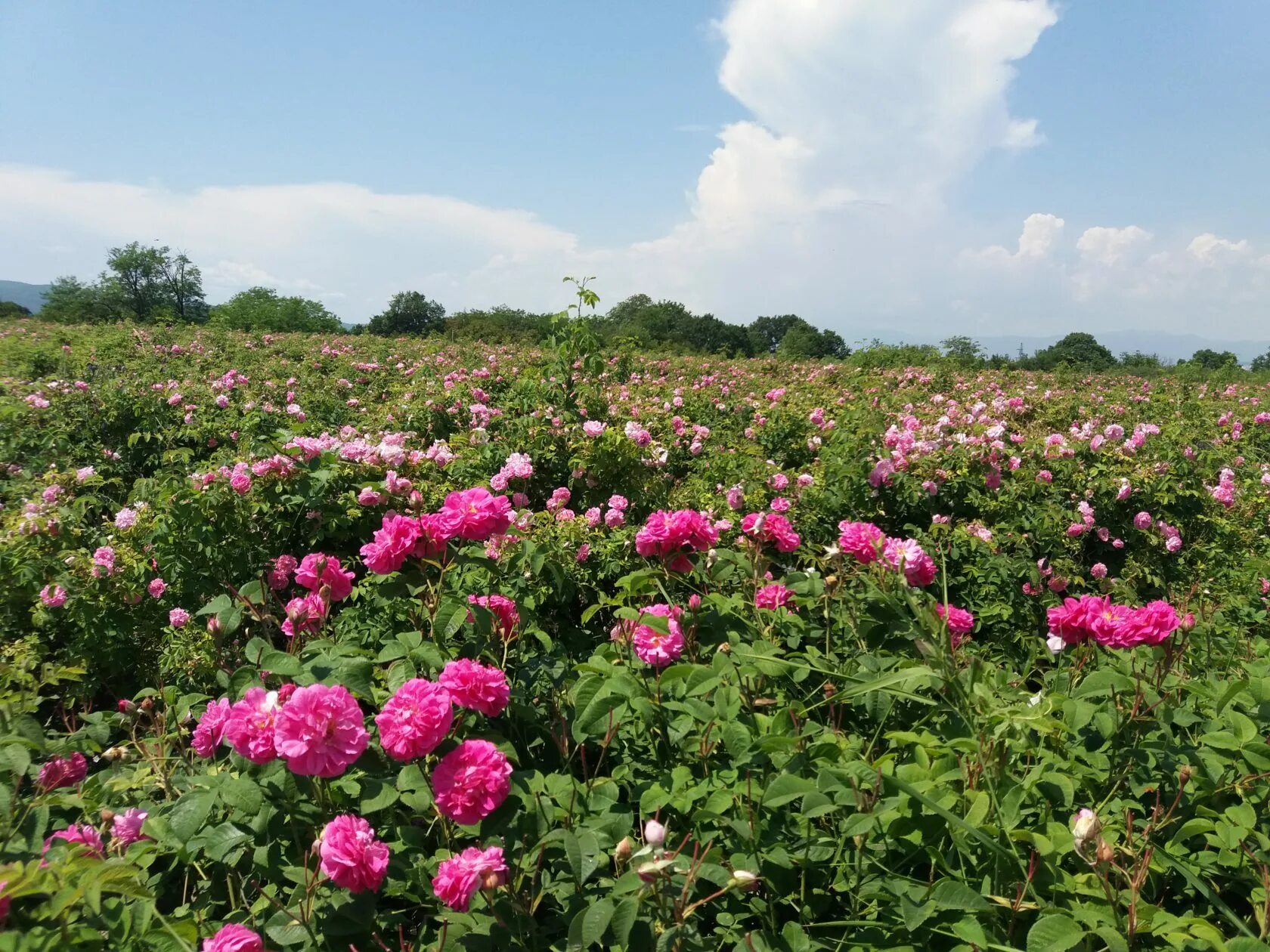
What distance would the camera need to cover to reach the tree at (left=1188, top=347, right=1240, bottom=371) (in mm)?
17312

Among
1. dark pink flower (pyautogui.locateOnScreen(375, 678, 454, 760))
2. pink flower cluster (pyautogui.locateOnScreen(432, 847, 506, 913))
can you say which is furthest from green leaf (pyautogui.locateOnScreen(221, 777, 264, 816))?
pink flower cluster (pyautogui.locateOnScreen(432, 847, 506, 913))

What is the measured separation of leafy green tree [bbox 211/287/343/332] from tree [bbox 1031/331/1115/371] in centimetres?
3398

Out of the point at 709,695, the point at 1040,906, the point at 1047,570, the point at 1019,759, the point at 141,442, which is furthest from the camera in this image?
the point at 141,442

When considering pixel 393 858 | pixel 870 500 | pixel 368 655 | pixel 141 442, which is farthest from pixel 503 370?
pixel 393 858

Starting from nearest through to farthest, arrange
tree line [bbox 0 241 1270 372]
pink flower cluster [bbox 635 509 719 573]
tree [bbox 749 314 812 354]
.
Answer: pink flower cluster [bbox 635 509 719 573]
tree line [bbox 0 241 1270 372]
tree [bbox 749 314 812 354]

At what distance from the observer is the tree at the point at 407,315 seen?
184 feet

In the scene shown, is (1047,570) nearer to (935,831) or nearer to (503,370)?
(935,831)

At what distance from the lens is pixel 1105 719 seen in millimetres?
1360

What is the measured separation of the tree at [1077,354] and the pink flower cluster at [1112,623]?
19.6 meters

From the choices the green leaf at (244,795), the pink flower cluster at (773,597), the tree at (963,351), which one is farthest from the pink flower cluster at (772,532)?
the tree at (963,351)

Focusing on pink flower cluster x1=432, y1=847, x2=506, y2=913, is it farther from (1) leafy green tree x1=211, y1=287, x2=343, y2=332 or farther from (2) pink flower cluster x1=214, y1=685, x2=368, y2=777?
(1) leafy green tree x1=211, y1=287, x2=343, y2=332

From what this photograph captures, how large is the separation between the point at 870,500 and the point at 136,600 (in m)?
3.71

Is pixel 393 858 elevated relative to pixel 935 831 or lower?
lower

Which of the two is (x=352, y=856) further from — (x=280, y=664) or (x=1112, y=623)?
(x=1112, y=623)
